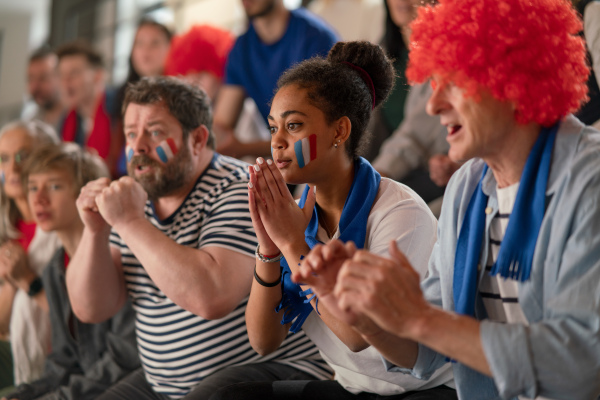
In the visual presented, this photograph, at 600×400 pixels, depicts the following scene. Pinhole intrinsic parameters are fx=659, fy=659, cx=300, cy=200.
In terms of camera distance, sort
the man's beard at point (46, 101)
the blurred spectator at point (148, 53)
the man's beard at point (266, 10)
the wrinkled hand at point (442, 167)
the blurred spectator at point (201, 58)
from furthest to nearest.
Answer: the man's beard at point (46, 101) → the blurred spectator at point (148, 53) → the blurred spectator at point (201, 58) → the man's beard at point (266, 10) → the wrinkled hand at point (442, 167)

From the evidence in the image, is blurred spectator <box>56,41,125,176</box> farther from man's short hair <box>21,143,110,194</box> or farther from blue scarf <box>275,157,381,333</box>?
blue scarf <box>275,157,381,333</box>

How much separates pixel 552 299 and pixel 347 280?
1.11 ft

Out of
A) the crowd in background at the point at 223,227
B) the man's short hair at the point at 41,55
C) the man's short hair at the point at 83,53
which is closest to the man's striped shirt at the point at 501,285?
the crowd in background at the point at 223,227

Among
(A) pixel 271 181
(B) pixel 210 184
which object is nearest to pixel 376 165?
(B) pixel 210 184

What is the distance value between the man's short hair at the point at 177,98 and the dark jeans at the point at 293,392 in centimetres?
85

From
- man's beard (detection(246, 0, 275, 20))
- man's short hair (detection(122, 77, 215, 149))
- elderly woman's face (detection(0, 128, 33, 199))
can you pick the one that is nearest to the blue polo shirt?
man's beard (detection(246, 0, 275, 20))

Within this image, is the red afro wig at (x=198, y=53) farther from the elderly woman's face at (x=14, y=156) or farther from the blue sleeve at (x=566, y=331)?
the blue sleeve at (x=566, y=331)

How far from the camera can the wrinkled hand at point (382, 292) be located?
3.41ft

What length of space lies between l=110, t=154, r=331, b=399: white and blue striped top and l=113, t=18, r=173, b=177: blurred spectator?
2.23 metres

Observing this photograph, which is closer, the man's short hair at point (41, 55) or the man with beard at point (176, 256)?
→ the man with beard at point (176, 256)

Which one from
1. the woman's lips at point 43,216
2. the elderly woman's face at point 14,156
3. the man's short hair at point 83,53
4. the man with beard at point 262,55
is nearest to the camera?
the woman's lips at point 43,216

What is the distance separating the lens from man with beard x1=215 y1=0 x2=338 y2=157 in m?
3.15

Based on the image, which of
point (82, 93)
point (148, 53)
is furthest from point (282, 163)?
point (82, 93)

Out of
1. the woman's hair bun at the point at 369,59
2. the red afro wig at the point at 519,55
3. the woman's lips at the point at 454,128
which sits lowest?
the woman's lips at the point at 454,128
